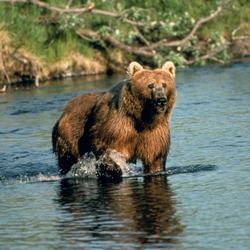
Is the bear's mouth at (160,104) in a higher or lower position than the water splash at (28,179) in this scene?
higher

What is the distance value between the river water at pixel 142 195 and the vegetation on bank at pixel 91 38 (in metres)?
5.77

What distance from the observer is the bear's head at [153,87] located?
409 inches

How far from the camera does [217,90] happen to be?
63.5ft

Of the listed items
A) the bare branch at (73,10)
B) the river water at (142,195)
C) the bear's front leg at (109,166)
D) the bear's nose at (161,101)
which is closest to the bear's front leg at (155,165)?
the river water at (142,195)

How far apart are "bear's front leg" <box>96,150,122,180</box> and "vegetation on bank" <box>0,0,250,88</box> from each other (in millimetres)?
11151

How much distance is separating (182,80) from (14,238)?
13.8m

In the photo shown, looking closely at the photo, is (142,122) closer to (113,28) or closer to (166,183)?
(166,183)

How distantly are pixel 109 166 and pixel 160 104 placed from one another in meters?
→ 0.93

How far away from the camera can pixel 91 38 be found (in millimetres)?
24031

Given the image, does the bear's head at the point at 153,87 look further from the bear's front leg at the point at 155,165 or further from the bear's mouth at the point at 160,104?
the bear's front leg at the point at 155,165

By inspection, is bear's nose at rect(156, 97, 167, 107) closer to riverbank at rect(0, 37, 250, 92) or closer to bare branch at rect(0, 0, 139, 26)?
riverbank at rect(0, 37, 250, 92)

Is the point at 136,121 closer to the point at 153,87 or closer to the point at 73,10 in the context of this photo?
the point at 153,87

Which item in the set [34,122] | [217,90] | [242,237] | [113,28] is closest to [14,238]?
[242,237]

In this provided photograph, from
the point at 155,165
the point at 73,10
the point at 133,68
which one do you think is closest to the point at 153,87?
the point at 133,68
